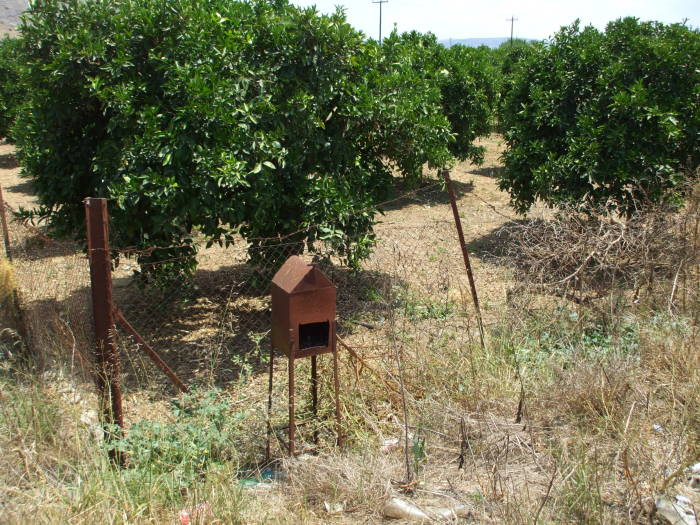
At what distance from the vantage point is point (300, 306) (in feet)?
12.3

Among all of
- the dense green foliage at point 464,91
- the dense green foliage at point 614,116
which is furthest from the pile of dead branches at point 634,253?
the dense green foliage at point 464,91

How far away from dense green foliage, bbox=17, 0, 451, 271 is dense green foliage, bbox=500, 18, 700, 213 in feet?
8.86

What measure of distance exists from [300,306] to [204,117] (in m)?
2.38

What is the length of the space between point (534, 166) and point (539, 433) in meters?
5.66

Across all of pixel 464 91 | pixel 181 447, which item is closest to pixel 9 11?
pixel 464 91

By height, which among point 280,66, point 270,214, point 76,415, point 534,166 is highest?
point 280,66

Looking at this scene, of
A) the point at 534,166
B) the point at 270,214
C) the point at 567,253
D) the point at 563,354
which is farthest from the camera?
the point at 534,166

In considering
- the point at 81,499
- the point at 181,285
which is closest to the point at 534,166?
the point at 181,285

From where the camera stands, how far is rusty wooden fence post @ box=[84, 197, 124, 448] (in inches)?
139

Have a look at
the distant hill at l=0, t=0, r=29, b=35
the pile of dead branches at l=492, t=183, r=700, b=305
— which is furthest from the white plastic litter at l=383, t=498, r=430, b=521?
the distant hill at l=0, t=0, r=29, b=35

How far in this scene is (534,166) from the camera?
8875 mm

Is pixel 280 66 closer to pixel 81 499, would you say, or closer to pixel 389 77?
pixel 389 77

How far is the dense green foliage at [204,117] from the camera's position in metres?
5.37

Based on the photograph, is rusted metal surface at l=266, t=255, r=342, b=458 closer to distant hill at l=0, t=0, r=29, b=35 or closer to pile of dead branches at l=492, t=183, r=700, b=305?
pile of dead branches at l=492, t=183, r=700, b=305
